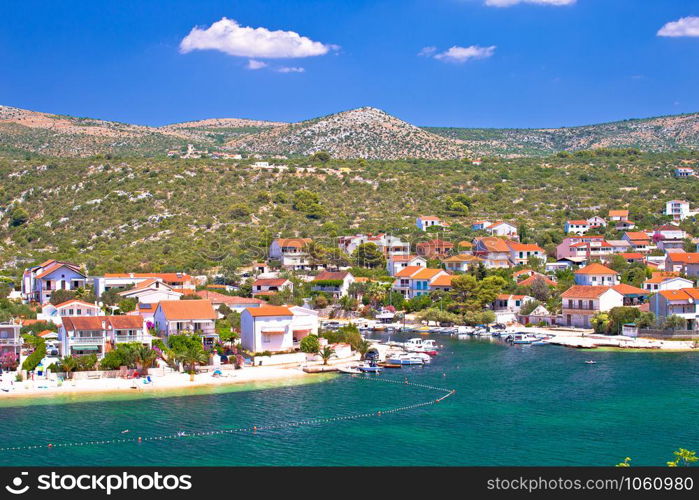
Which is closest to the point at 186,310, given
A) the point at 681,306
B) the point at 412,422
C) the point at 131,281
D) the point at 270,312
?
the point at 270,312

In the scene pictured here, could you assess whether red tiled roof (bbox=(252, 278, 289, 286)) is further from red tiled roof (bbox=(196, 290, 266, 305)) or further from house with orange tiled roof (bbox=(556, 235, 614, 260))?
house with orange tiled roof (bbox=(556, 235, 614, 260))

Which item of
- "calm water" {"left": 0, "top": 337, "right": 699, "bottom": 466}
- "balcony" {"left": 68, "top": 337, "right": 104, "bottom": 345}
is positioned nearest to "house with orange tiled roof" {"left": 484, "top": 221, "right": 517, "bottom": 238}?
"calm water" {"left": 0, "top": 337, "right": 699, "bottom": 466}

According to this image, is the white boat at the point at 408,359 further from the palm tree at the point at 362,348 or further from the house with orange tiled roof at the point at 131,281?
the house with orange tiled roof at the point at 131,281

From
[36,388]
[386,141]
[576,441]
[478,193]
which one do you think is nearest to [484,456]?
[576,441]

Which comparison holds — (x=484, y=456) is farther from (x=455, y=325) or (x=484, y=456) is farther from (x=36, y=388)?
(x=455, y=325)

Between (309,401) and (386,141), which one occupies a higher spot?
(386,141)
